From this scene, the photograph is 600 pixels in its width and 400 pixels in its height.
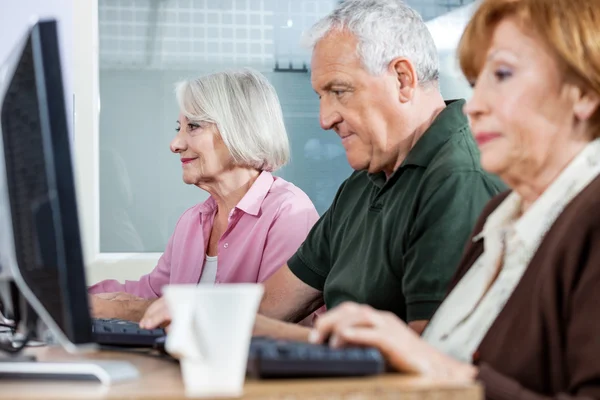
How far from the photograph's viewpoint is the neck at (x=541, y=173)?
3.74 feet

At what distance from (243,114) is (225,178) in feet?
0.67

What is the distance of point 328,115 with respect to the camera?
1889mm

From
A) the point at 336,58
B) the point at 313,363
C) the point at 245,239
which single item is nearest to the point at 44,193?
the point at 313,363

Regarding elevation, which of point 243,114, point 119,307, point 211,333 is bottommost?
point 119,307

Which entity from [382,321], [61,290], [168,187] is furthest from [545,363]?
[168,187]

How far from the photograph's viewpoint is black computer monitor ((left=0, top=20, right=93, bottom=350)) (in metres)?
0.81

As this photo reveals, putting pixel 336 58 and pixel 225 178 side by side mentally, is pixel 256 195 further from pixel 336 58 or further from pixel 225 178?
pixel 336 58

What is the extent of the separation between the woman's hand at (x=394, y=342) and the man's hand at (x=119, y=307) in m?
1.21

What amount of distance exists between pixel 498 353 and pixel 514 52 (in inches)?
15.8

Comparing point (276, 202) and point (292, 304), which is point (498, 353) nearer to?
point (292, 304)

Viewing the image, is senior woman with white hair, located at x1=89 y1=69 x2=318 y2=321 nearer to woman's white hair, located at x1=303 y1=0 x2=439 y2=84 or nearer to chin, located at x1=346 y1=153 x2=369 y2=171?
chin, located at x1=346 y1=153 x2=369 y2=171

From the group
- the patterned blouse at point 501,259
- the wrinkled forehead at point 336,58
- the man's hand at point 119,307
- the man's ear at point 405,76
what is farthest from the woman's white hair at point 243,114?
the patterned blouse at point 501,259

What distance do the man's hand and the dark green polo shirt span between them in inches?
18.2

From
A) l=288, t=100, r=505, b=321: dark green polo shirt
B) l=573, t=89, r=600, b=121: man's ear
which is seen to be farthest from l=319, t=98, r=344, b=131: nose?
l=573, t=89, r=600, b=121: man's ear
